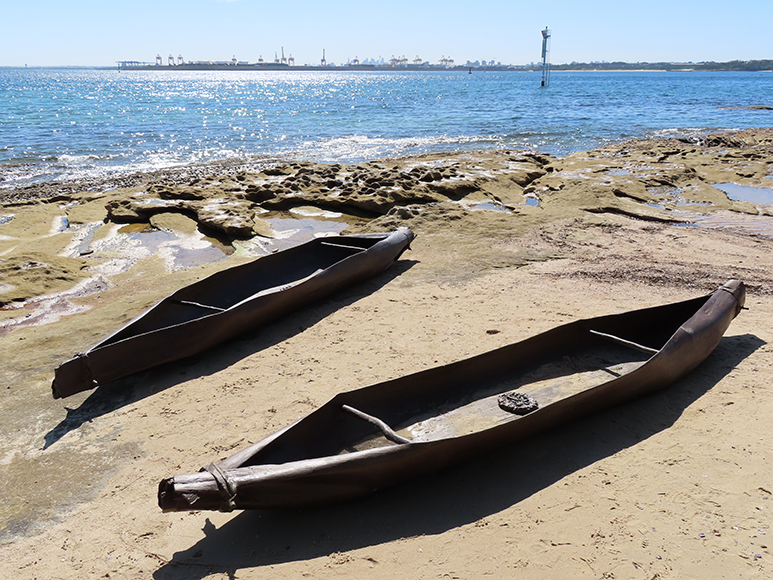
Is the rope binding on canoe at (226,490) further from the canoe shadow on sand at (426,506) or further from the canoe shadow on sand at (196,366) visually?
the canoe shadow on sand at (196,366)

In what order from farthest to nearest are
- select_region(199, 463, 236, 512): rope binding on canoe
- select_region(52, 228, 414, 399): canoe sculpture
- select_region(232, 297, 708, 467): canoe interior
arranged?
select_region(52, 228, 414, 399): canoe sculpture
select_region(232, 297, 708, 467): canoe interior
select_region(199, 463, 236, 512): rope binding on canoe

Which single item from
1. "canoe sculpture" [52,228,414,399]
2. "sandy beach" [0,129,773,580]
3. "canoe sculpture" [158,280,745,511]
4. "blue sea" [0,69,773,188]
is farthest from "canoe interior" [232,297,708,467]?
"blue sea" [0,69,773,188]

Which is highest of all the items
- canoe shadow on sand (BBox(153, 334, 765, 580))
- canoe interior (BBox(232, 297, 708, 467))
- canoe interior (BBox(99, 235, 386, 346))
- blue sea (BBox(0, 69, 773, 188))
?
blue sea (BBox(0, 69, 773, 188))

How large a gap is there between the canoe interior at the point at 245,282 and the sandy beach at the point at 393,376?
1.75 ft

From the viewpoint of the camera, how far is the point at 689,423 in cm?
414

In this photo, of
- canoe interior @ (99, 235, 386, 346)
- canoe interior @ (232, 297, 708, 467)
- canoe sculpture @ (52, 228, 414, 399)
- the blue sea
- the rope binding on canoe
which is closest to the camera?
the rope binding on canoe

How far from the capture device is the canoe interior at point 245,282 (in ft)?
18.4

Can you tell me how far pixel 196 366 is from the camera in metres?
5.37

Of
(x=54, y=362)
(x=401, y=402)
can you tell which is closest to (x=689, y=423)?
(x=401, y=402)

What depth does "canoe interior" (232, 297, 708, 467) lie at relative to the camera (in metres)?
3.73

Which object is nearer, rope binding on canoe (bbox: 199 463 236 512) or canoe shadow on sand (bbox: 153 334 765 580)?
rope binding on canoe (bbox: 199 463 236 512)

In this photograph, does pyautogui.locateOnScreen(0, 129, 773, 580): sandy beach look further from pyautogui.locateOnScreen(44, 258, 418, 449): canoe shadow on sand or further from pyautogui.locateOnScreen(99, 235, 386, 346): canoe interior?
pyautogui.locateOnScreen(99, 235, 386, 346): canoe interior

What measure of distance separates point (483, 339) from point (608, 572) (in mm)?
2855

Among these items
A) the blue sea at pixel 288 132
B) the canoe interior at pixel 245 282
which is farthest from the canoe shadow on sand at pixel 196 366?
the blue sea at pixel 288 132
